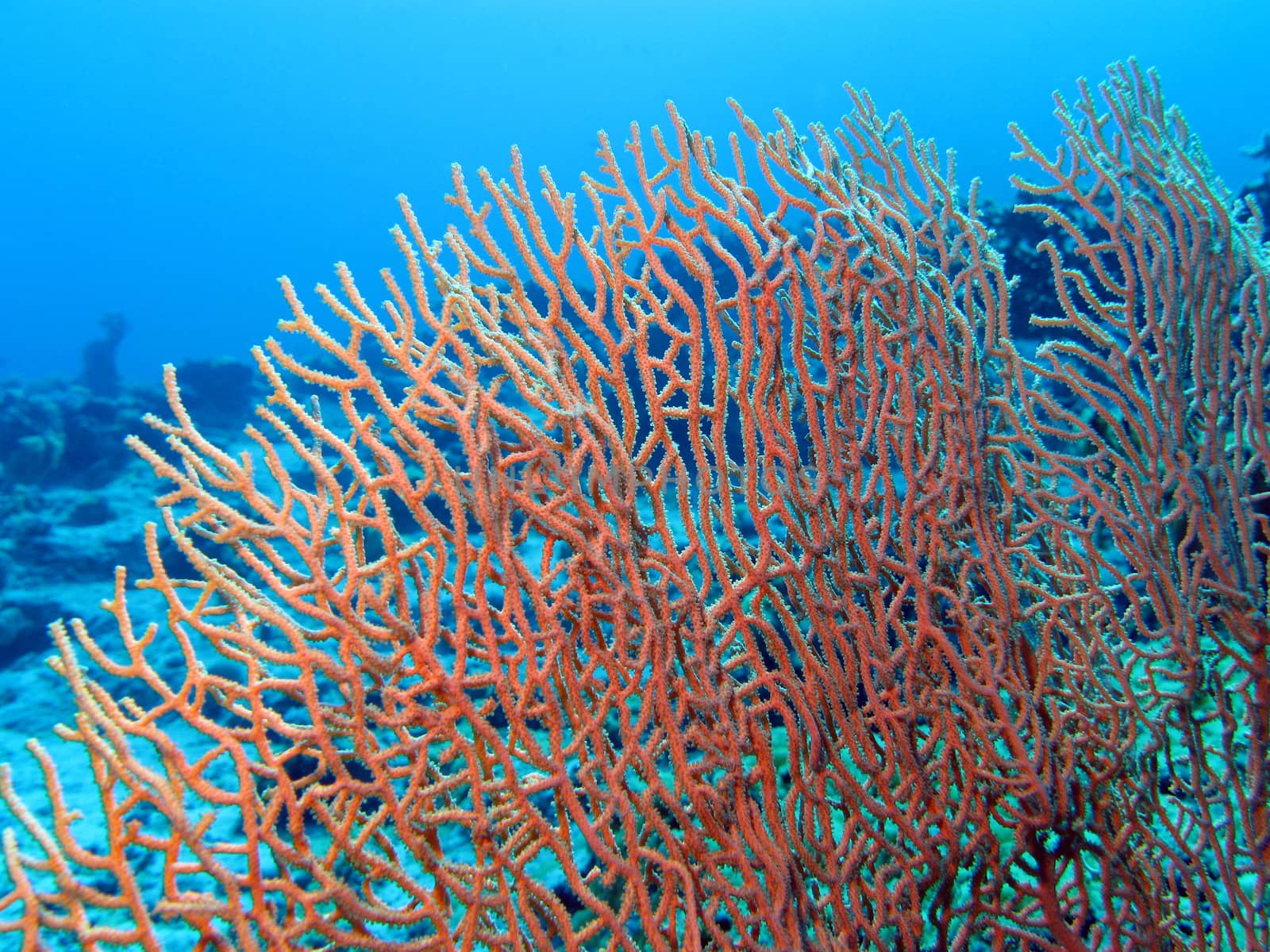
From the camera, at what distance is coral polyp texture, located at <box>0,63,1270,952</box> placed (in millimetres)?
1998

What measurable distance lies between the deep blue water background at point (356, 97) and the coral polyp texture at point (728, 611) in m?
92.3

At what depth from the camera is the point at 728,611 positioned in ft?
8.14

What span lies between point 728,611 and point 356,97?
159 m

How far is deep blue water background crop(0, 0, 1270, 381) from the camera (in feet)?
316

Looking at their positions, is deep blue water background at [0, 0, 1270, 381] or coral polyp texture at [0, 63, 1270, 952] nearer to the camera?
coral polyp texture at [0, 63, 1270, 952]

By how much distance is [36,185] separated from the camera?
10769cm

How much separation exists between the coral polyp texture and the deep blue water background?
92.3 metres

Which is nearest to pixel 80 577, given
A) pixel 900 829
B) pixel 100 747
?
pixel 100 747

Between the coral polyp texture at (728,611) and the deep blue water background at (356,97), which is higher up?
the deep blue water background at (356,97)

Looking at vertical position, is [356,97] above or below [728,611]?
above

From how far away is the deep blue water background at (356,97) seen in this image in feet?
316

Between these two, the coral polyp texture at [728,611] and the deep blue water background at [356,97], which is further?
the deep blue water background at [356,97]

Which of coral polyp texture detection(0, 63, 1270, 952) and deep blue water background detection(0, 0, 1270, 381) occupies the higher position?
deep blue water background detection(0, 0, 1270, 381)

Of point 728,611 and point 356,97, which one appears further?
point 356,97
